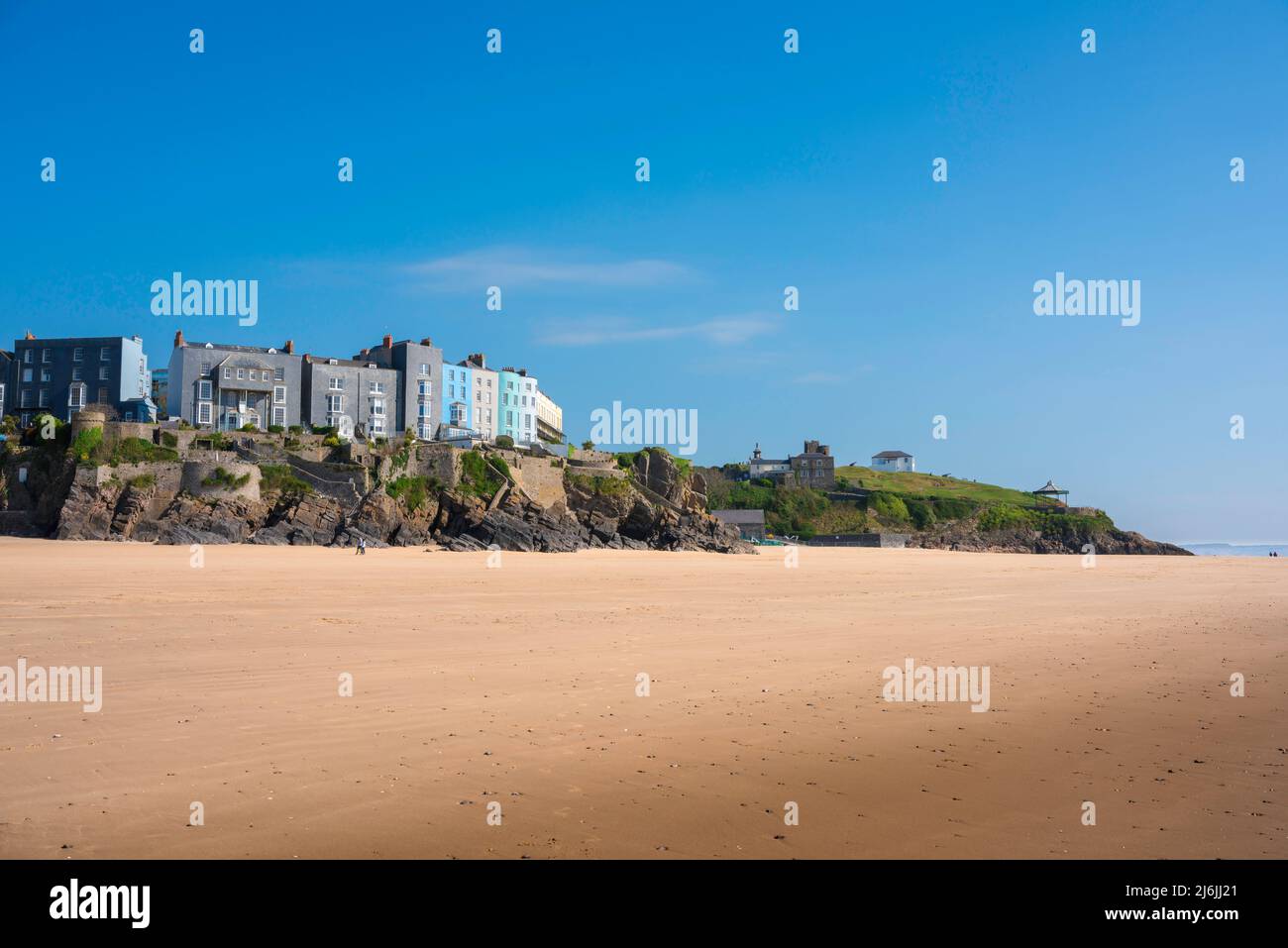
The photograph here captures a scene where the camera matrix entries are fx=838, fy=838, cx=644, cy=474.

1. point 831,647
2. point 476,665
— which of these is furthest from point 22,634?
point 831,647

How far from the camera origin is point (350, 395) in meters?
65.2

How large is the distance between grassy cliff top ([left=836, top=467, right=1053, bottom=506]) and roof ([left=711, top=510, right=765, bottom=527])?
74.8 ft

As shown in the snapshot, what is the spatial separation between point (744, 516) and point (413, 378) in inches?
1308

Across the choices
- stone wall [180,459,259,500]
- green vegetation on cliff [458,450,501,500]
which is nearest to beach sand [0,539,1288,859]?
stone wall [180,459,259,500]

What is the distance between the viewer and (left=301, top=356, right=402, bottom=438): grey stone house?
6400 centimetres

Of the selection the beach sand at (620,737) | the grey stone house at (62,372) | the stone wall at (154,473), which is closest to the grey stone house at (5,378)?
the grey stone house at (62,372)

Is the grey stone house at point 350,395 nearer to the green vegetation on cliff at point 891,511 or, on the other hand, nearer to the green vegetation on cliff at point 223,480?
the green vegetation on cliff at point 223,480

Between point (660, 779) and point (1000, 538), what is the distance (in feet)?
282

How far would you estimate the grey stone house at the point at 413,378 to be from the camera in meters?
67.7

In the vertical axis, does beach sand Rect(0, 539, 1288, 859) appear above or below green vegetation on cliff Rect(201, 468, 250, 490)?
below

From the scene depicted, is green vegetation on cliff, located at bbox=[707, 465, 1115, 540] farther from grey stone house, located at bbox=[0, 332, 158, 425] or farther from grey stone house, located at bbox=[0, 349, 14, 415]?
grey stone house, located at bbox=[0, 349, 14, 415]

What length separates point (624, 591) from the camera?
22.4m

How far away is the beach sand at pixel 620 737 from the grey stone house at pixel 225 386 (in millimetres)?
48370

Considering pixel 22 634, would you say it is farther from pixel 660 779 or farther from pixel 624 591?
pixel 624 591
